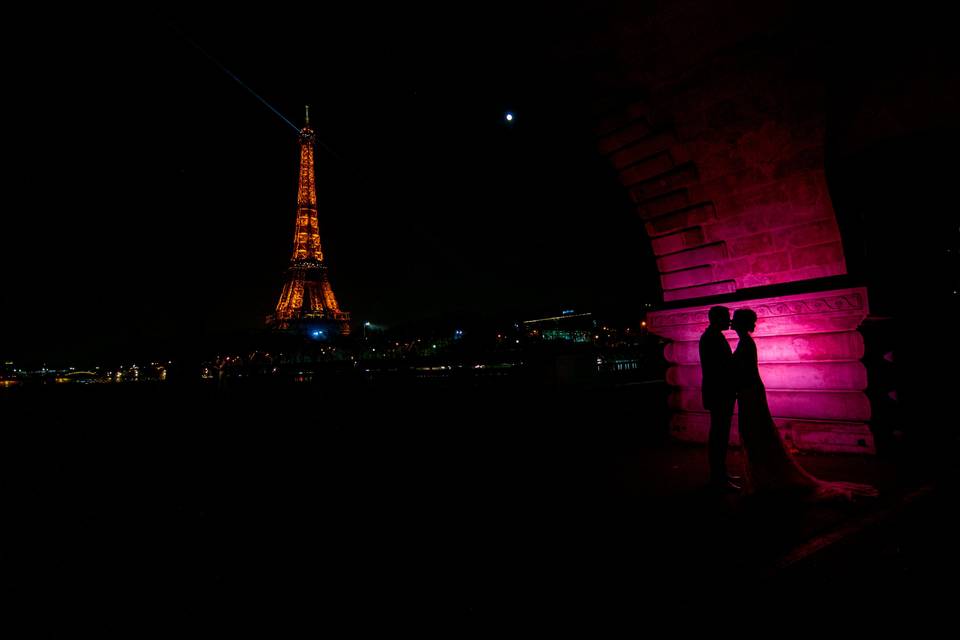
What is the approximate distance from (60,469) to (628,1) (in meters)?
9.91

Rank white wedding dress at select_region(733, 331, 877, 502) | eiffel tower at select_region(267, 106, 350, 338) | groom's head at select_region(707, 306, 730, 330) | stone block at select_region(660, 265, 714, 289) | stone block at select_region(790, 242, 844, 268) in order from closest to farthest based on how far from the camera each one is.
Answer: white wedding dress at select_region(733, 331, 877, 502) < groom's head at select_region(707, 306, 730, 330) < stone block at select_region(790, 242, 844, 268) < stone block at select_region(660, 265, 714, 289) < eiffel tower at select_region(267, 106, 350, 338)

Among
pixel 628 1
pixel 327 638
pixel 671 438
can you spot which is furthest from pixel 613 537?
pixel 628 1

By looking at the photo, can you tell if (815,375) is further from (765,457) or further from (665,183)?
(665,183)

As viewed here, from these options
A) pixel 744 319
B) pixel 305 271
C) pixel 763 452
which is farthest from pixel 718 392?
pixel 305 271

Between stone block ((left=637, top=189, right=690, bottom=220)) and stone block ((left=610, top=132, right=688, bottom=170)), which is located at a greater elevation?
stone block ((left=610, top=132, right=688, bottom=170))

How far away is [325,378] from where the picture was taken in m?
27.1

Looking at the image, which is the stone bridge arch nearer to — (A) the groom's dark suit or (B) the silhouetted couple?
(B) the silhouetted couple

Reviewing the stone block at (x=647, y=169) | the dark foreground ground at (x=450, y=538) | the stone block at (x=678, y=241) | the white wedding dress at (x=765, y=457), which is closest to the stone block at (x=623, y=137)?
the stone block at (x=647, y=169)

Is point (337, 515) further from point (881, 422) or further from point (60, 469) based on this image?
point (881, 422)

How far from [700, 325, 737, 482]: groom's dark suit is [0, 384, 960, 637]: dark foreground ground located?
372mm

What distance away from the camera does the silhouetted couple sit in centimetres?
450

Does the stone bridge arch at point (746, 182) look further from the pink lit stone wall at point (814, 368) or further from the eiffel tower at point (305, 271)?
the eiffel tower at point (305, 271)

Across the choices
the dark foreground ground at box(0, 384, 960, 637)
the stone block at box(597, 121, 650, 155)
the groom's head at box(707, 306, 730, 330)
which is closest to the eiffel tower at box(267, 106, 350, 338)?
the dark foreground ground at box(0, 384, 960, 637)

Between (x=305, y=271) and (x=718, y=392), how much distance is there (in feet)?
226
